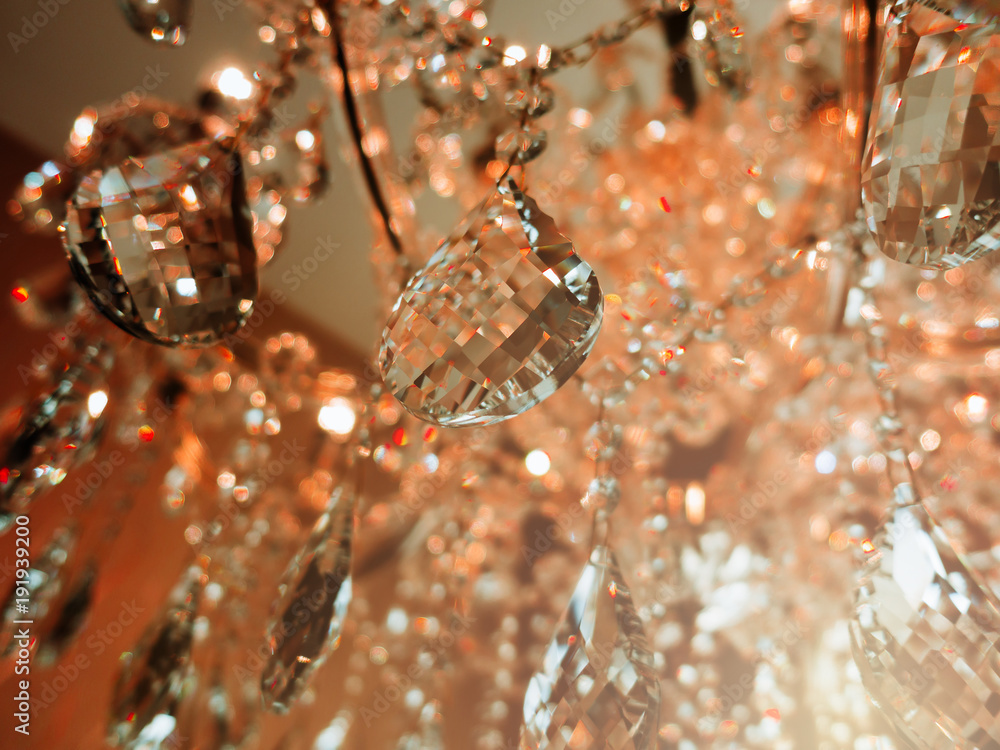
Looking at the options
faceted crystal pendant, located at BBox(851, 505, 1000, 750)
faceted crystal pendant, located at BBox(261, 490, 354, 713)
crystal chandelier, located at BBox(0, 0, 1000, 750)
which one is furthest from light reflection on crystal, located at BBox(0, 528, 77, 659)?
faceted crystal pendant, located at BBox(851, 505, 1000, 750)

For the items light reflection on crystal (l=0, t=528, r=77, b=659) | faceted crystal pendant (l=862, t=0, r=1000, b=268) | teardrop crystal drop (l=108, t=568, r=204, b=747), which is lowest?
teardrop crystal drop (l=108, t=568, r=204, b=747)

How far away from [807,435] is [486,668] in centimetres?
61

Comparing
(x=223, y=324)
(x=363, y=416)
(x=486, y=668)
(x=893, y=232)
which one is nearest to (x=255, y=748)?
(x=486, y=668)

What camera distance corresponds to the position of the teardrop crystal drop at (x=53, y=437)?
35cm

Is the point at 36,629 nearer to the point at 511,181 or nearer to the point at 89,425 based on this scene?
the point at 89,425

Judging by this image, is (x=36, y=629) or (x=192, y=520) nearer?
(x=36, y=629)

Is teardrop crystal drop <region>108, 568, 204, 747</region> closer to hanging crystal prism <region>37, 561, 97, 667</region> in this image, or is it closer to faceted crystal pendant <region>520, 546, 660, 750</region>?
hanging crystal prism <region>37, 561, 97, 667</region>

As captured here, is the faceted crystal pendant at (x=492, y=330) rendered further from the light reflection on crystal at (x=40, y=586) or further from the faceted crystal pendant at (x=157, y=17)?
the light reflection on crystal at (x=40, y=586)

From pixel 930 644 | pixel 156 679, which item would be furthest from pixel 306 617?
pixel 930 644

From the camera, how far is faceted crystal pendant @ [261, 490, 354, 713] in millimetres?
369

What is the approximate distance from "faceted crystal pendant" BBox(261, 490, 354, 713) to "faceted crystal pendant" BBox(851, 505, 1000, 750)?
28 centimetres

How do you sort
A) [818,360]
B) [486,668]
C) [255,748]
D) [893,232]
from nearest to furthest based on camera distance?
[893,232] < [818,360] < [255,748] < [486,668]

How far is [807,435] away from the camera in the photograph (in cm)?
72

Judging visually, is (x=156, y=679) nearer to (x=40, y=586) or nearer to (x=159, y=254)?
(x=40, y=586)
